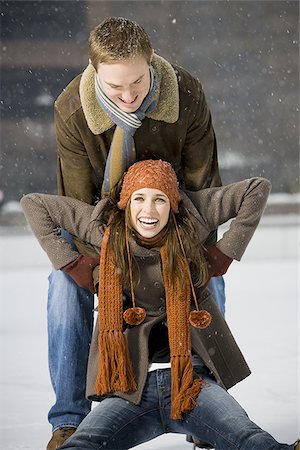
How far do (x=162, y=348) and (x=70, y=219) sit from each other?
0.94 ft

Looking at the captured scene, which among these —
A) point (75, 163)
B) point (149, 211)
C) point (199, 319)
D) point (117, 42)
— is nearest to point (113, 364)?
point (199, 319)

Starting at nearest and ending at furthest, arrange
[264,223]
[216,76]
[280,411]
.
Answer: [280,411], [264,223], [216,76]

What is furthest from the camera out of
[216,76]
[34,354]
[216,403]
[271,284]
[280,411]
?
[216,76]

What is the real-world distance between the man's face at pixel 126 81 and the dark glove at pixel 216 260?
293 millimetres

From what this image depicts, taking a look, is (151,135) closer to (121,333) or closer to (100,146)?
(100,146)

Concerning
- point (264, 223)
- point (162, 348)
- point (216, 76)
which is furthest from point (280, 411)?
point (216, 76)

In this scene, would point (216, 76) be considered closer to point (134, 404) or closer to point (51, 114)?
point (51, 114)

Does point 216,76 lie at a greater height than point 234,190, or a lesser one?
greater

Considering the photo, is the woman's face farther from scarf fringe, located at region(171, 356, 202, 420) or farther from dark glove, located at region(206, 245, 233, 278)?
scarf fringe, located at region(171, 356, 202, 420)

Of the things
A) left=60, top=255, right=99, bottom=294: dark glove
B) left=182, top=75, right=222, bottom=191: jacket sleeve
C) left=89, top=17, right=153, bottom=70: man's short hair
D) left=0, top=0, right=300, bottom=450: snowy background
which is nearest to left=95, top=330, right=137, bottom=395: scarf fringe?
left=60, top=255, right=99, bottom=294: dark glove

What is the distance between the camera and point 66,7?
771cm

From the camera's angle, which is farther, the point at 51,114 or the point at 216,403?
the point at 51,114

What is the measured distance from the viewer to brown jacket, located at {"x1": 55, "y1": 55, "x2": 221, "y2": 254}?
187 centimetres

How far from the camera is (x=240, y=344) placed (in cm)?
327
